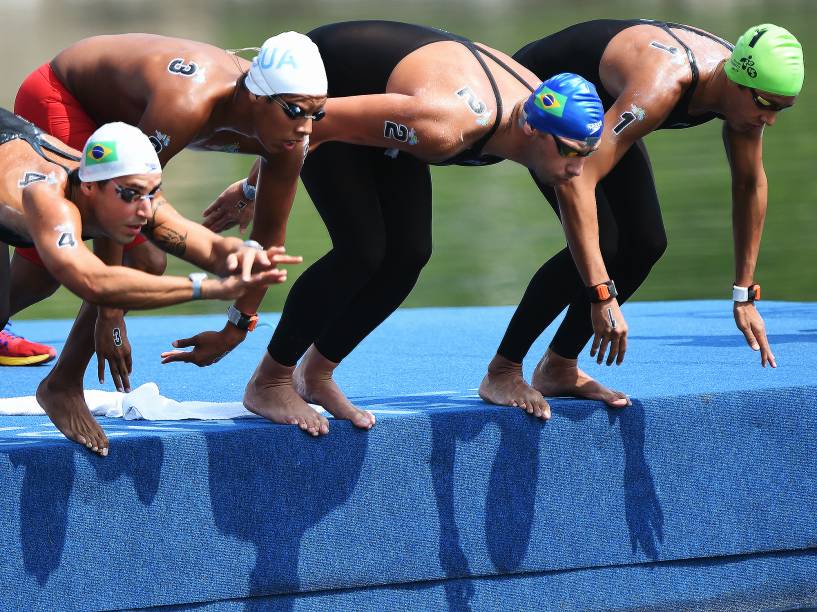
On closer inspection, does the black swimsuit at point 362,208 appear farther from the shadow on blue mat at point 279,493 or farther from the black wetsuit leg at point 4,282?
the black wetsuit leg at point 4,282

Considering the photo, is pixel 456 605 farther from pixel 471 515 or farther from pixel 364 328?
pixel 364 328

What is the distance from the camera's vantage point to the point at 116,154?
363cm

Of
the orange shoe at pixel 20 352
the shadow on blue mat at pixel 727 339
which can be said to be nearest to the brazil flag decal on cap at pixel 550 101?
the shadow on blue mat at pixel 727 339

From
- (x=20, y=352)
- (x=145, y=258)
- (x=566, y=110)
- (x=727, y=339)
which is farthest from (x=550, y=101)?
(x=20, y=352)

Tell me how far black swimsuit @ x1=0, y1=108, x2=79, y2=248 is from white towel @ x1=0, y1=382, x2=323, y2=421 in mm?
893

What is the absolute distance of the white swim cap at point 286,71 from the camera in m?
3.93

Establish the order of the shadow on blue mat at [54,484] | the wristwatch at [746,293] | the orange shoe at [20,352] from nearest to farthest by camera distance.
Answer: the shadow on blue mat at [54,484] < the wristwatch at [746,293] < the orange shoe at [20,352]

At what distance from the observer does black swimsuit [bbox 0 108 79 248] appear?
3881mm

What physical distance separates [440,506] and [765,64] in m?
1.77

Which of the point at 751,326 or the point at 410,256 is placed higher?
the point at 410,256

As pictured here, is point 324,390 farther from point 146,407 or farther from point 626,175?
point 626,175

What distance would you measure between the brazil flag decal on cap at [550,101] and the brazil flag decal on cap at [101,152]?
132 cm

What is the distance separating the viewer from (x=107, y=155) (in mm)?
3643

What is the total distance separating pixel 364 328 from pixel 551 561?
1018 mm
